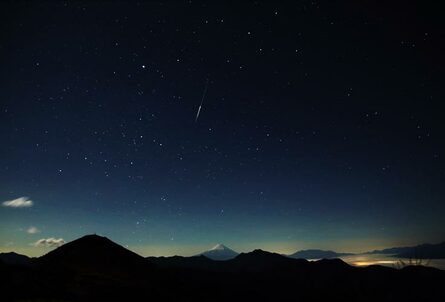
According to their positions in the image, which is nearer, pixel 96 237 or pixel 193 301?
pixel 193 301

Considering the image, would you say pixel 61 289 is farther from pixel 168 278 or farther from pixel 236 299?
pixel 236 299

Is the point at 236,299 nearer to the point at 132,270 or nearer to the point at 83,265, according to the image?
the point at 132,270

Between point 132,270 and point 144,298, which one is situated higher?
point 132,270

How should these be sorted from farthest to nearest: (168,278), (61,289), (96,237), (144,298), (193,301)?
(96,237) → (168,278) → (193,301) → (144,298) → (61,289)


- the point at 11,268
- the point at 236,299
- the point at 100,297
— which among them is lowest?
the point at 236,299

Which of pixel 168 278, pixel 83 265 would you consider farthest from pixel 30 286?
pixel 168 278

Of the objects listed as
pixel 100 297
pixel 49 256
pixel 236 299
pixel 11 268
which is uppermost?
pixel 49 256

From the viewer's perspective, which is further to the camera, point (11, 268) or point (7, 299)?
point (11, 268)

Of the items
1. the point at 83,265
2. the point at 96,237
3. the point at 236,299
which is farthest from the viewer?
the point at 236,299

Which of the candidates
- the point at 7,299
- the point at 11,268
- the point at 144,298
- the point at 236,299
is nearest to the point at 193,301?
the point at 144,298
